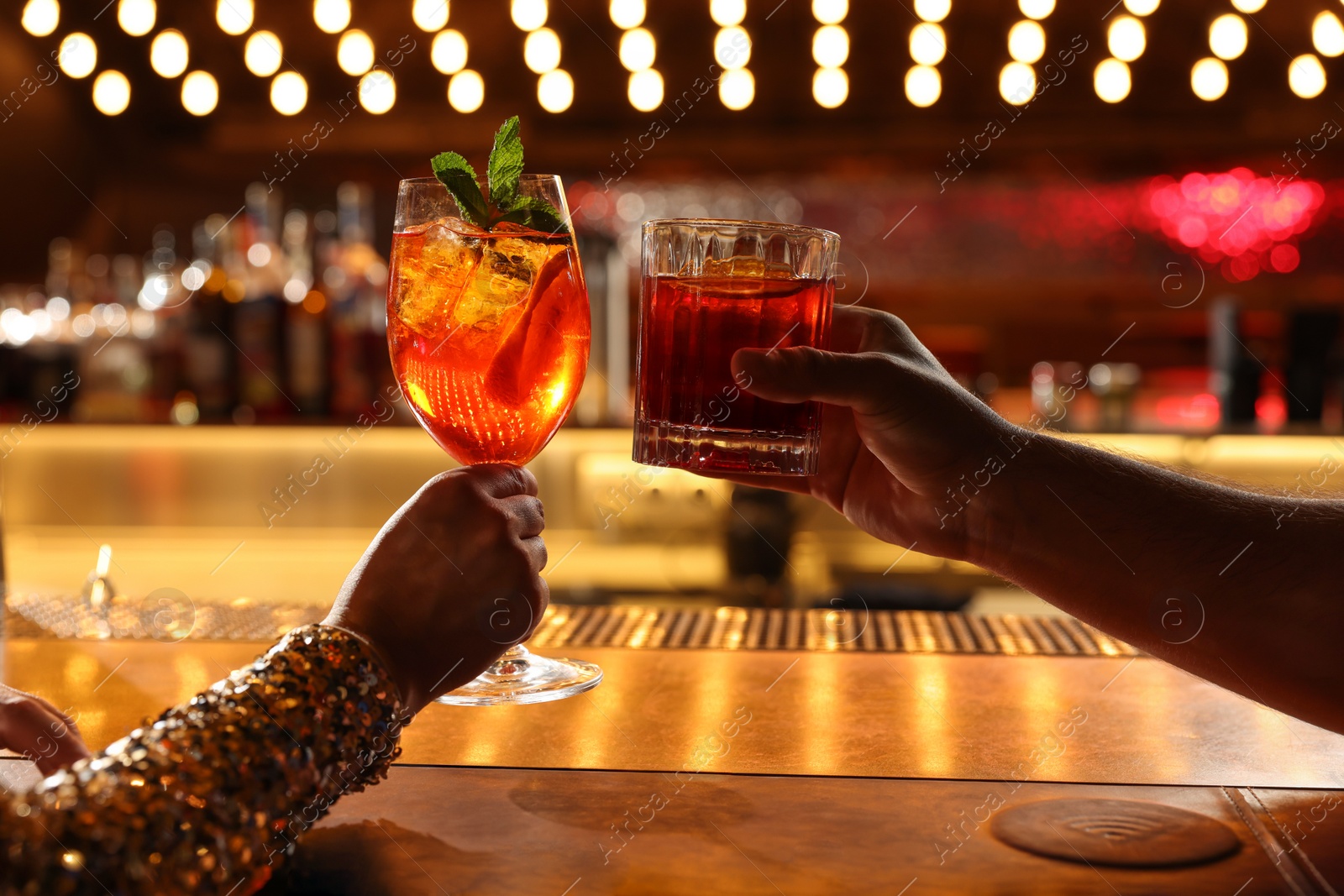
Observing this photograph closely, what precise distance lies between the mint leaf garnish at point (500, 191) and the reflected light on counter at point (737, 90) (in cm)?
226

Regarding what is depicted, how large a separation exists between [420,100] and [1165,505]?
3092 mm

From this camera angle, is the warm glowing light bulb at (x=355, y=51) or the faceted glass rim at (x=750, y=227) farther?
the warm glowing light bulb at (x=355, y=51)

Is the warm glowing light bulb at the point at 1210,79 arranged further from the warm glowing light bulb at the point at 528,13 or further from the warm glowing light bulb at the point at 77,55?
the warm glowing light bulb at the point at 77,55

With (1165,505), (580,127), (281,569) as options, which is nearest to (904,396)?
(1165,505)

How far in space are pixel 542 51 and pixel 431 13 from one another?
11.7 inches

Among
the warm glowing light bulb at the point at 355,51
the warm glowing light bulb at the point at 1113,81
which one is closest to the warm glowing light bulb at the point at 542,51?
the warm glowing light bulb at the point at 355,51

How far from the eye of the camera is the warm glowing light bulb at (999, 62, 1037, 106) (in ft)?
10.3

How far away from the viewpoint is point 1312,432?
2.83m

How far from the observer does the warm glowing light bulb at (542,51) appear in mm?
3078

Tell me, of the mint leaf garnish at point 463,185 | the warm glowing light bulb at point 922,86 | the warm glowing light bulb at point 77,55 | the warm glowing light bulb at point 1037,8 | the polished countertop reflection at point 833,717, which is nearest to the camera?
the polished countertop reflection at point 833,717

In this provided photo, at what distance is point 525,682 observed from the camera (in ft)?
3.18

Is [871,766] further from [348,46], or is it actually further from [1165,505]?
[348,46]

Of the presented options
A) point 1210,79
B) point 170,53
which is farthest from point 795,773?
point 1210,79

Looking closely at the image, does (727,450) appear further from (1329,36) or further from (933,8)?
(1329,36)
